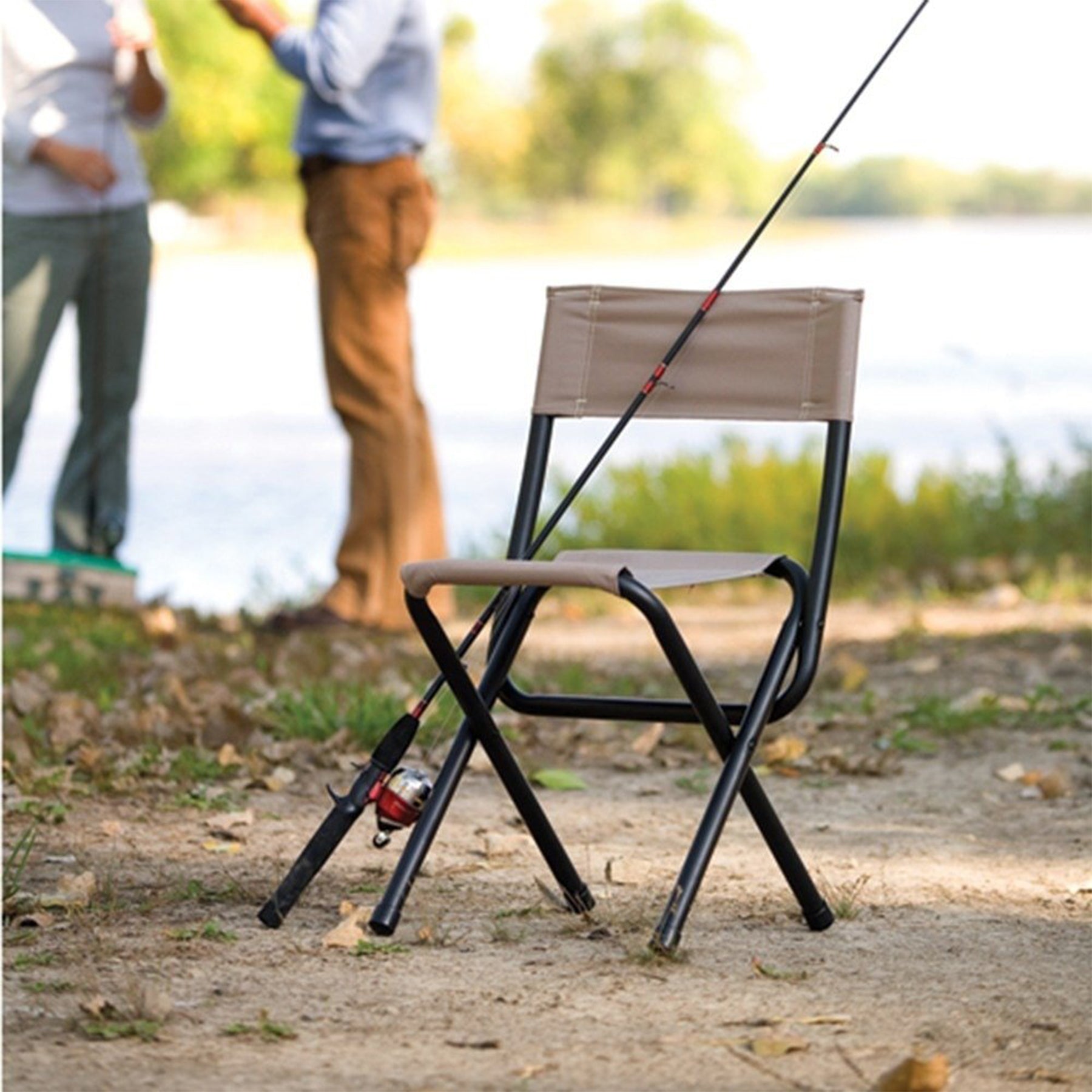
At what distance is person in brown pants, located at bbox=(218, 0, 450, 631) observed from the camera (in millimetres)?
6387

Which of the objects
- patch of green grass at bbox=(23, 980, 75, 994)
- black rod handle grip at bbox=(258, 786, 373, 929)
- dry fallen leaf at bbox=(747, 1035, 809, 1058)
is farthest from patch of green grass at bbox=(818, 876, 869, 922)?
patch of green grass at bbox=(23, 980, 75, 994)

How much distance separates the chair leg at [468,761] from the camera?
10.4 feet

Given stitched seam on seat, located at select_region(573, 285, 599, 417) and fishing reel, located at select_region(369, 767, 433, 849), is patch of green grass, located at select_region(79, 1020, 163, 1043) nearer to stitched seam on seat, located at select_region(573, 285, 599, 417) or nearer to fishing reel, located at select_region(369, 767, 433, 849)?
fishing reel, located at select_region(369, 767, 433, 849)

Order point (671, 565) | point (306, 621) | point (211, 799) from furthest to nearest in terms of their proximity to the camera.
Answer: point (306, 621)
point (211, 799)
point (671, 565)

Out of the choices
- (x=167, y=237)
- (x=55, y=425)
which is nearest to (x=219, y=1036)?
(x=55, y=425)

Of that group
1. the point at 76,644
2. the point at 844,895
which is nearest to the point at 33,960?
the point at 844,895

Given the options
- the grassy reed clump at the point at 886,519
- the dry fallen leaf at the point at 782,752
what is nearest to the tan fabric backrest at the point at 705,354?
the dry fallen leaf at the point at 782,752

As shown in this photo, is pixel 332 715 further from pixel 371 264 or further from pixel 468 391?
pixel 468 391

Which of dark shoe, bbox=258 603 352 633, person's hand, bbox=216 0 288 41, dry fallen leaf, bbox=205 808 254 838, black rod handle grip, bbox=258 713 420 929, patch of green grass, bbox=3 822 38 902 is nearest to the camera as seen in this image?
black rod handle grip, bbox=258 713 420 929

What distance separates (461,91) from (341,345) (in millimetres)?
34777

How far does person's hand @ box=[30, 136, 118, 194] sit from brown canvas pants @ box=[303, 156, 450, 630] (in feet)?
2.10

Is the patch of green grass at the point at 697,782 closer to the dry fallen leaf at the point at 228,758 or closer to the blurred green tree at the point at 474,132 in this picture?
the dry fallen leaf at the point at 228,758

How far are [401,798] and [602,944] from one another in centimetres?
38

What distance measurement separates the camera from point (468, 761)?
3.31 metres
